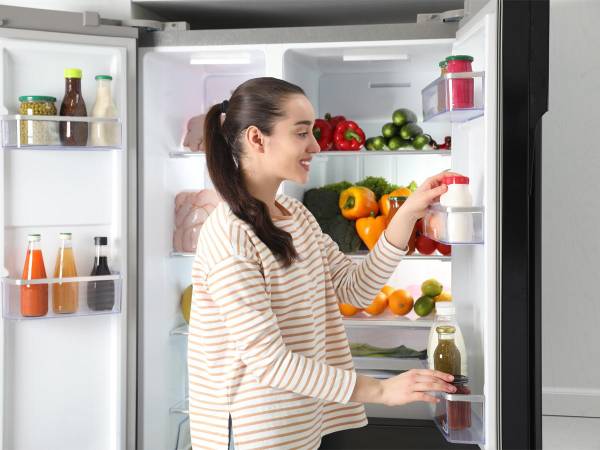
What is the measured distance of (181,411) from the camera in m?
2.35

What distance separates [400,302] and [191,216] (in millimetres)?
775

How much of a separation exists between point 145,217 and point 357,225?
27.6 inches

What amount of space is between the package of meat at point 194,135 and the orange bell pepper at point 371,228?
0.62 meters

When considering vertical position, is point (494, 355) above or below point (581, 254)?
below

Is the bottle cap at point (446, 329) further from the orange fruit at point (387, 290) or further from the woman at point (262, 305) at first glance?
the orange fruit at point (387, 290)

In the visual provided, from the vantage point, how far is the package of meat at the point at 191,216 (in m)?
2.39

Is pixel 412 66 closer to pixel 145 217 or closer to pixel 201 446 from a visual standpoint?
pixel 145 217

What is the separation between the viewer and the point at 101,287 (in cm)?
210

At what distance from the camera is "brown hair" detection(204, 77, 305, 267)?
1.34m

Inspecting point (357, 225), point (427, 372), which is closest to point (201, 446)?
point (427, 372)

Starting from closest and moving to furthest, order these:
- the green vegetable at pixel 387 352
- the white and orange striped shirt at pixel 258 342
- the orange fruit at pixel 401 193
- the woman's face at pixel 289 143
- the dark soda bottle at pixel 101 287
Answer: the white and orange striped shirt at pixel 258 342
the woman's face at pixel 289 143
the dark soda bottle at pixel 101 287
the orange fruit at pixel 401 193
the green vegetable at pixel 387 352

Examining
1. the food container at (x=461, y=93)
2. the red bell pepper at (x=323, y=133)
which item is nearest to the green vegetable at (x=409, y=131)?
the red bell pepper at (x=323, y=133)

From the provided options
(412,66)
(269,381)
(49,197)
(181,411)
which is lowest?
(181,411)

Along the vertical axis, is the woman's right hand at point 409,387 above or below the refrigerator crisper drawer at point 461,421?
above
